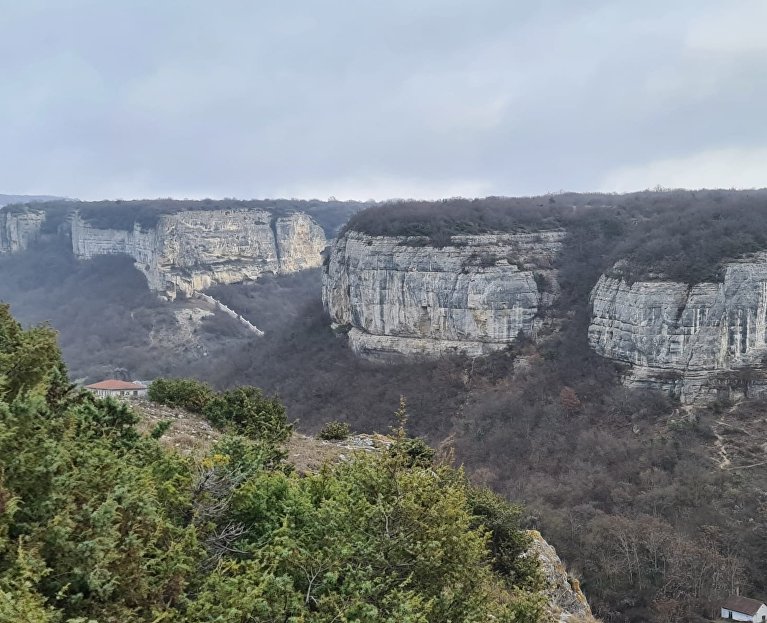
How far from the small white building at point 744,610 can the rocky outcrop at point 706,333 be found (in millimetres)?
13851

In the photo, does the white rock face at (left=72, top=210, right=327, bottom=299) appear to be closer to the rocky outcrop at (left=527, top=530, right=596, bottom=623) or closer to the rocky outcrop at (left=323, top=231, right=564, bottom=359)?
the rocky outcrop at (left=323, top=231, right=564, bottom=359)

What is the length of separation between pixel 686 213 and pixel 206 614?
144 ft

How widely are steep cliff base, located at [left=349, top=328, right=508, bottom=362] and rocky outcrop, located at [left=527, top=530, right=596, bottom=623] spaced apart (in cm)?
2961

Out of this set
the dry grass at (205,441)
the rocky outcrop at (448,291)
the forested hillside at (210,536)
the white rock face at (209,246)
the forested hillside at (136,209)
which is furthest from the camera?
the forested hillside at (136,209)

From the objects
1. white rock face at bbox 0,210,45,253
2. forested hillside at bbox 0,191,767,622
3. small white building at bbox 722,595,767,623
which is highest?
white rock face at bbox 0,210,45,253

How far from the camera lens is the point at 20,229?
94188 millimetres

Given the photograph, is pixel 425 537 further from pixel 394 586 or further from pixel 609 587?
pixel 609 587

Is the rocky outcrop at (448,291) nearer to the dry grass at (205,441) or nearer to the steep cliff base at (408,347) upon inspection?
the steep cliff base at (408,347)

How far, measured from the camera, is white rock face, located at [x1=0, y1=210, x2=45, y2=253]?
308 ft

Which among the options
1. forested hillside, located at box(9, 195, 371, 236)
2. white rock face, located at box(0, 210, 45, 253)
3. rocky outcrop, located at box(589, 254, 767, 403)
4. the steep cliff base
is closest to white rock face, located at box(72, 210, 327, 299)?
forested hillside, located at box(9, 195, 371, 236)

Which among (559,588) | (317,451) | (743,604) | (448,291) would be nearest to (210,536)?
(317,451)

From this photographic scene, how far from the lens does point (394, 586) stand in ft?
18.3

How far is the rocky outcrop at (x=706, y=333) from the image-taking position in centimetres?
3303

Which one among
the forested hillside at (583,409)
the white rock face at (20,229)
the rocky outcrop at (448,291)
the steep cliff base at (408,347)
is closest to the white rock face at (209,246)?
the white rock face at (20,229)
